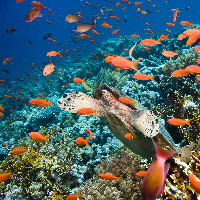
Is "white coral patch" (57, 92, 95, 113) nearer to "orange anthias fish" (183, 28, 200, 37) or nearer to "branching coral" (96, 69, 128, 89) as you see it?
"orange anthias fish" (183, 28, 200, 37)

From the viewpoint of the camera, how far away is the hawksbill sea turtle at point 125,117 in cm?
240

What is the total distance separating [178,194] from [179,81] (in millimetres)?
5238

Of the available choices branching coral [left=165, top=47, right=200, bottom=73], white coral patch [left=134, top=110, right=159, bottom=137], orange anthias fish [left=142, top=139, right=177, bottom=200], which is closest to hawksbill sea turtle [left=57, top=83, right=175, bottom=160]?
→ white coral patch [left=134, top=110, right=159, bottom=137]

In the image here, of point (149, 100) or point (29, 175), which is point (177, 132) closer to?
point (149, 100)

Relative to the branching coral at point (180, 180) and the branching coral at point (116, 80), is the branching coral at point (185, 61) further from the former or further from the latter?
the branching coral at point (180, 180)

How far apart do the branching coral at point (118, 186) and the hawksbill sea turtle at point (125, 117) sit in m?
0.69

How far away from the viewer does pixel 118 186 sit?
3.33 m

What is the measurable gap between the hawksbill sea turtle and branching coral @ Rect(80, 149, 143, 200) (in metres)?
0.69

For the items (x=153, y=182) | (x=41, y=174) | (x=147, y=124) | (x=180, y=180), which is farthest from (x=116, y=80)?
(x=153, y=182)

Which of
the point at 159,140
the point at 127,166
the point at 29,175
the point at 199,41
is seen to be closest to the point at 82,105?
the point at 159,140

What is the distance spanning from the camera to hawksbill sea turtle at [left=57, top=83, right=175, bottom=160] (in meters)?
2.40

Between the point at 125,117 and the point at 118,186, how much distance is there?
6.06ft

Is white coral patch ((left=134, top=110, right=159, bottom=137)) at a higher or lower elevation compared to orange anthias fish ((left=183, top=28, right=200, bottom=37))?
lower

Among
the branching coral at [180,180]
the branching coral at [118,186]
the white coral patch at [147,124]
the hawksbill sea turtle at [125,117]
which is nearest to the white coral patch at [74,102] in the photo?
the hawksbill sea turtle at [125,117]
